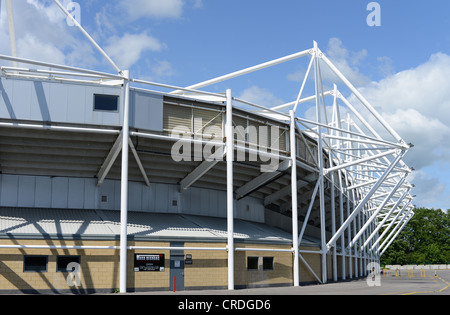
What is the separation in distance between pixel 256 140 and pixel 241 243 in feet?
20.7

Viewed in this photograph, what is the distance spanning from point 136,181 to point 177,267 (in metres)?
7.86

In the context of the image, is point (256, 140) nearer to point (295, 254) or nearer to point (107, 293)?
point (295, 254)

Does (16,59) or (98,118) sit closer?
(16,59)

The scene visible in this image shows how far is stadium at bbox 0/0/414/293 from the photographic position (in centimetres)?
2569

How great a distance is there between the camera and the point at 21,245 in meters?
24.8

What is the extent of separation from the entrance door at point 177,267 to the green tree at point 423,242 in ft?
318

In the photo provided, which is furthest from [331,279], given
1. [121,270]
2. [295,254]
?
[121,270]

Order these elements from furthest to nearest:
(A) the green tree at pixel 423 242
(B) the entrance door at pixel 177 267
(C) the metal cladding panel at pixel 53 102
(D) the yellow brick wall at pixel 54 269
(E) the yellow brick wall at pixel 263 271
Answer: (A) the green tree at pixel 423 242 → (E) the yellow brick wall at pixel 263 271 → (B) the entrance door at pixel 177 267 → (C) the metal cladding panel at pixel 53 102 → (D) the yellow brick wall at pixel 54 269

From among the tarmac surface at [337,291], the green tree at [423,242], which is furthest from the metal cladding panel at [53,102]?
the green tree at [423,242]

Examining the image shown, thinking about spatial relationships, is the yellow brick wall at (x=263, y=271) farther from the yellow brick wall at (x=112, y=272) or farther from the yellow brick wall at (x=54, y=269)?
the yellow brick wall at (x=54, y=269)

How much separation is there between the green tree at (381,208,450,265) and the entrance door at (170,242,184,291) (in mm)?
96849

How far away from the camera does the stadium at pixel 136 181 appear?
2569 cm

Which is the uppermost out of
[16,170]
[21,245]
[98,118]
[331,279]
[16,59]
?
[16,59]

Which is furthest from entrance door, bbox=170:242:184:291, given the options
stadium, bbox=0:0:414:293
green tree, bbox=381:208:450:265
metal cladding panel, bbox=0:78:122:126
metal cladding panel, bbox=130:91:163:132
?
green tree, bbox=381:208:450:265
